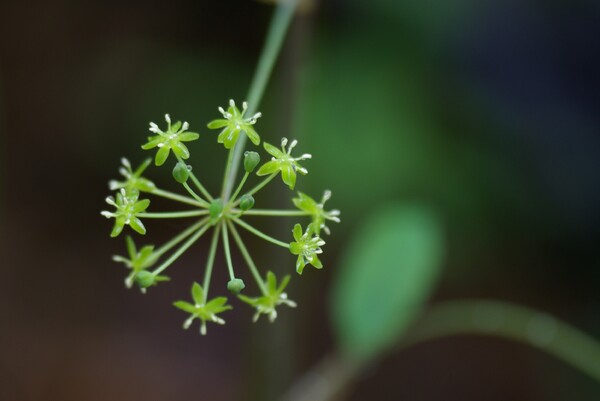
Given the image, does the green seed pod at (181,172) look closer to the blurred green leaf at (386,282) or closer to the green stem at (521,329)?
the blurred green leaf at (386,282)

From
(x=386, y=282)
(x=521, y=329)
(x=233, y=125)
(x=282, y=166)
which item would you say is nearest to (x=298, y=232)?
(x=282, y=166)

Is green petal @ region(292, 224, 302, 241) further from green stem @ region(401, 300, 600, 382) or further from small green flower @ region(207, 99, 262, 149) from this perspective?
green stem @ region(401, 300, 600, 382)

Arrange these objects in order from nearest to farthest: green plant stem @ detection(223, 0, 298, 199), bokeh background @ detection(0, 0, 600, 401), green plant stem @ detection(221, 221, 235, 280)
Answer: green plant stem @ detection(221, 221, 235, 280)
green plant stem @ detection(223, 0, 298, 199)
bokeh background @ detection(0, 0, 600, 401)

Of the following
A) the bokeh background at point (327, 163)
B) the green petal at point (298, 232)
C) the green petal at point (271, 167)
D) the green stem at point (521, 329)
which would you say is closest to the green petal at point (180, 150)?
the green petal at point (271, 167)

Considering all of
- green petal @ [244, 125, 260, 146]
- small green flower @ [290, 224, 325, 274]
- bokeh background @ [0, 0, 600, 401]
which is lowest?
small green flower @ [290, 224, 325, 274]

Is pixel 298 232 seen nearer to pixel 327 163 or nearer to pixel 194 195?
pixel 194 195

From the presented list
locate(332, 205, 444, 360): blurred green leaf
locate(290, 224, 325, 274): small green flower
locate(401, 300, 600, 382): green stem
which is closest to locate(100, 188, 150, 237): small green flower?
locate(290, 224, 325, 274): small green flower
